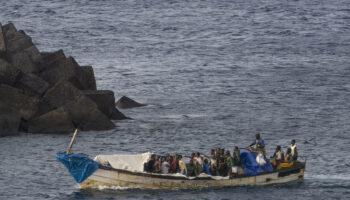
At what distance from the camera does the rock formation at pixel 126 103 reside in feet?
267

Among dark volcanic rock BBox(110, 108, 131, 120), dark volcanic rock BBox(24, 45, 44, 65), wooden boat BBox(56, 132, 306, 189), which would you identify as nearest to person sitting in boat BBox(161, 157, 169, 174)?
wooden boat BBox(56, 132, 306, 189)

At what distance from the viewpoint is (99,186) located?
53.7m

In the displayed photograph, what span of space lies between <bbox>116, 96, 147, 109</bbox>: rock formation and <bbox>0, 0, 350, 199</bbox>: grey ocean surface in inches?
72.4

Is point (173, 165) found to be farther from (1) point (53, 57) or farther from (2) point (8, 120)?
(1) point (53, 57)

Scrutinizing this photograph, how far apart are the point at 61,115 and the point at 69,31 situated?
204 ft

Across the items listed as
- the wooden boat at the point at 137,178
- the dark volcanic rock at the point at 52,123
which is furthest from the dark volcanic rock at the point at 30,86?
the wooden boat at the point at 137,178

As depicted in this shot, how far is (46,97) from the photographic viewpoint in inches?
2712

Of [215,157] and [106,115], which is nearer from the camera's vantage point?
Answer: [215,157]

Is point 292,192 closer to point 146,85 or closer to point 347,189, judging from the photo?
point 347,189

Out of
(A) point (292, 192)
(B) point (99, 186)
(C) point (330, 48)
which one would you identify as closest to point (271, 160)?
(A) point (292, 192)

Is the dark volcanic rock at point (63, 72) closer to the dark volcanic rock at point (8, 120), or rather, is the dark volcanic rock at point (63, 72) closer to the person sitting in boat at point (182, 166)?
the dark volcanic rock at point (8, 120)

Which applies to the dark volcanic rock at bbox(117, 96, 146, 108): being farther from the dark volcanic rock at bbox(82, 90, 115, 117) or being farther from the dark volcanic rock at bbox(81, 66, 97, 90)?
the dark volcanic rock at bbox(82, 90, 115, 117)

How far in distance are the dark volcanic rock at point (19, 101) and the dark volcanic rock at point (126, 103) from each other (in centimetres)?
1488

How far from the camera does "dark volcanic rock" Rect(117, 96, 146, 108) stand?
81.5 meters
